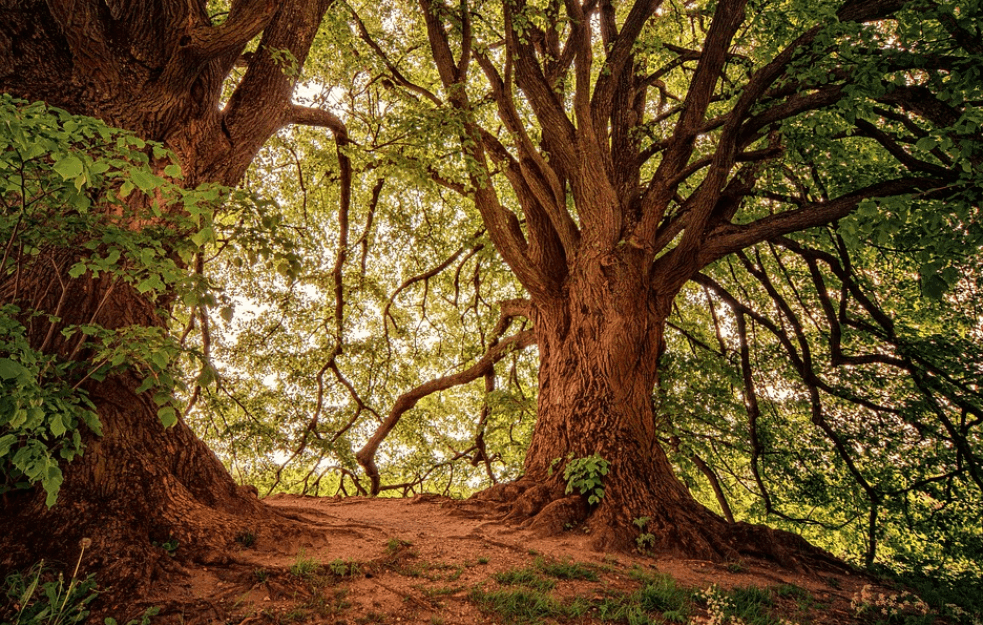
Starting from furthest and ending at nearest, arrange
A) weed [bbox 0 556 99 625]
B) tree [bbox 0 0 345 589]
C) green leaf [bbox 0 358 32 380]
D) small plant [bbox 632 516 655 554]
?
small plant [bbox 632 516 655 554] < tree [bbox 0 0 345 589] < weed [bbox 0 556 99 625] < green leaf [bbox 0 358 32 380]

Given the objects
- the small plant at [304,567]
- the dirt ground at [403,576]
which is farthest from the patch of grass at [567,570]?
the small plant at [304,567]

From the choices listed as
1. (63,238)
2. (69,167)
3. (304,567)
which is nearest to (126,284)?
(63,238)

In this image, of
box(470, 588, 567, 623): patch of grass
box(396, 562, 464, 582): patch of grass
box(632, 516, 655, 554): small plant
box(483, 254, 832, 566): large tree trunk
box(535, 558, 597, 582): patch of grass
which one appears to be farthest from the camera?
box(483, 254, 832, 566): large tree trunk

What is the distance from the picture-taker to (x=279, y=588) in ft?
10.9

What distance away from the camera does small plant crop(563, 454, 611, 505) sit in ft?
18.0

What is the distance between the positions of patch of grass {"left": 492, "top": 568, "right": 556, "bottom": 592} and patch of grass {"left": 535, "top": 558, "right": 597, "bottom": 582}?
0.53ft

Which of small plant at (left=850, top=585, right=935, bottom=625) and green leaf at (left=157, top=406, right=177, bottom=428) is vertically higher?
green leaf at (left=157, top=406, right=177, bottom=428)

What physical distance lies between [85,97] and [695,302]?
1102 centimetres

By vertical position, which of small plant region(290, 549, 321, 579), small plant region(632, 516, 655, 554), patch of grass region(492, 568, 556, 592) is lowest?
small plant region(290, 549, 321, 579)

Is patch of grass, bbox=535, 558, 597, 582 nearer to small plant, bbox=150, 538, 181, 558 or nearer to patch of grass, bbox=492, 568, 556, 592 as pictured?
patch of grass, bbox=492, 568, 556, 592

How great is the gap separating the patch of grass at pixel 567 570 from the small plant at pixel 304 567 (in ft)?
6.02

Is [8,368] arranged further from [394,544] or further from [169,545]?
[394,544]

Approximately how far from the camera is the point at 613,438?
19.4 feet

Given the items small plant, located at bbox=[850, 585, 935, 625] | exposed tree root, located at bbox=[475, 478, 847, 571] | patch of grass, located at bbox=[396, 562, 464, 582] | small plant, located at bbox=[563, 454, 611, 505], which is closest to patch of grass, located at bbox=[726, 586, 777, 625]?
small plant, located at bbox=[850, 585, 935, 625]
